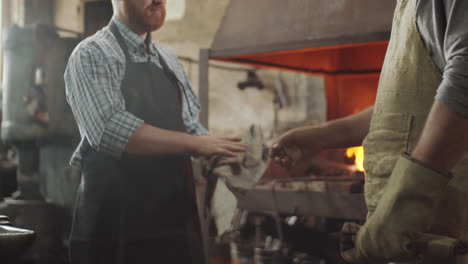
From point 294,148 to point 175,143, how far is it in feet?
1.11

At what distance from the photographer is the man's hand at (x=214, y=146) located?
1.70m

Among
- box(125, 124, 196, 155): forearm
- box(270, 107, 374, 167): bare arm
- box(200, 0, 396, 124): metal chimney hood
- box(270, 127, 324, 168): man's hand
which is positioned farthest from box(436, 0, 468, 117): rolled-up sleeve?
box(200, 0, 396, 124): metal chimney hood

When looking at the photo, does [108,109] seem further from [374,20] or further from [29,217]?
[29,217]

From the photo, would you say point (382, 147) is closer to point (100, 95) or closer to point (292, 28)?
point (100, 95)

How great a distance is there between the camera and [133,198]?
167cm

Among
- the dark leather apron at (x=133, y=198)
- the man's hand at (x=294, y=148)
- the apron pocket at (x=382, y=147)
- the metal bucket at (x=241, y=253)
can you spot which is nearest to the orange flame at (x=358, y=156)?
the metal bucket at (x=241, y=253)

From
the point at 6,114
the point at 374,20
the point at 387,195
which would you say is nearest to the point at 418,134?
the point at 387,195

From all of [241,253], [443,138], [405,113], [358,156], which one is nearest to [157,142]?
[405,113]

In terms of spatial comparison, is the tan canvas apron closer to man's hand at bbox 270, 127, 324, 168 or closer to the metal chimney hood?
man's hand at bbox 270, 127, 324, 168

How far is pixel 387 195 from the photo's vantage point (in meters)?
1.16

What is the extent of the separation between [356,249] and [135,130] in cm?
68

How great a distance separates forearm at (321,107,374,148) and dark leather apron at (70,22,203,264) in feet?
1.33

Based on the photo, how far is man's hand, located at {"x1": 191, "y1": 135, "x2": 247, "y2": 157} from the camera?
1.70m

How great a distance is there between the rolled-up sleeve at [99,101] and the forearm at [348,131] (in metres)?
0.51
